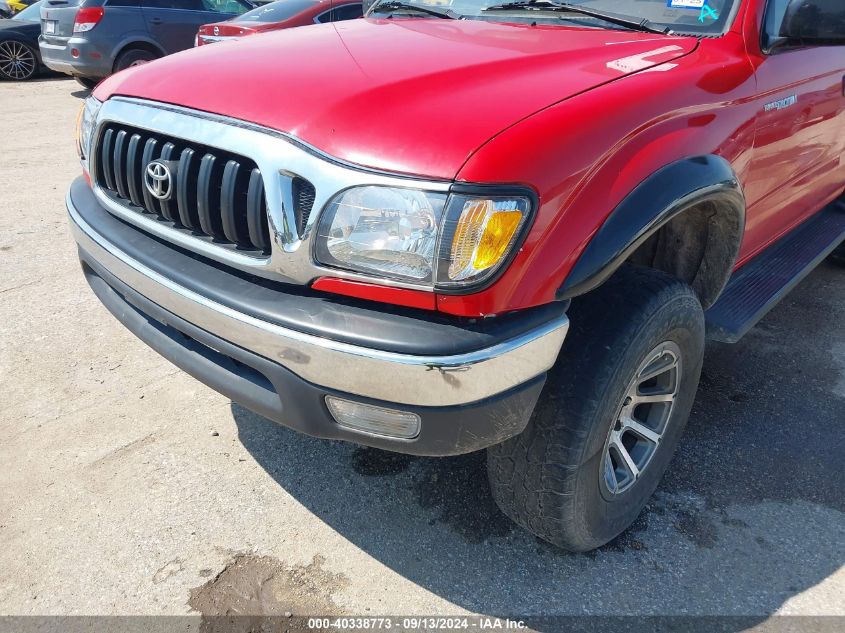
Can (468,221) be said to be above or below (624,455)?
above

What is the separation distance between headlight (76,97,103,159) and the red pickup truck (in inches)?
0.8

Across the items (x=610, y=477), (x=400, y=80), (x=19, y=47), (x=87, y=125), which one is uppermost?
(x=400, y=80)

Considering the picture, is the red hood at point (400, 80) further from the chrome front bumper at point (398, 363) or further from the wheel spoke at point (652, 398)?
the wheel spoke at point (652, 398)

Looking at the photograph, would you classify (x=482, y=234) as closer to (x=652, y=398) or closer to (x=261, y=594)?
(x=652, y=398)

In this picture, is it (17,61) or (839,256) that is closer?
(839,256)

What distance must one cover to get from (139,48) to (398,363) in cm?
967

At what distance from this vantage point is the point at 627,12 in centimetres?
251

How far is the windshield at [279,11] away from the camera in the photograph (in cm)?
819

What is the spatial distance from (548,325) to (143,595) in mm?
1451

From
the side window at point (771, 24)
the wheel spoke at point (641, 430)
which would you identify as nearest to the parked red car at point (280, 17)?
the side window at point (771, 24)

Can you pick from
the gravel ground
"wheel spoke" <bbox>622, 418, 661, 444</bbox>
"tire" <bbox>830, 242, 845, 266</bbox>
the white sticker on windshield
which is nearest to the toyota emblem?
the gravel ground

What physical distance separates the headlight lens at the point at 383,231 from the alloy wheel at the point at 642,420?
84 centimetres

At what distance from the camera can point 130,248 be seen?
7.01ft

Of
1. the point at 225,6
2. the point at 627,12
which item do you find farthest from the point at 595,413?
the point at 225,6
